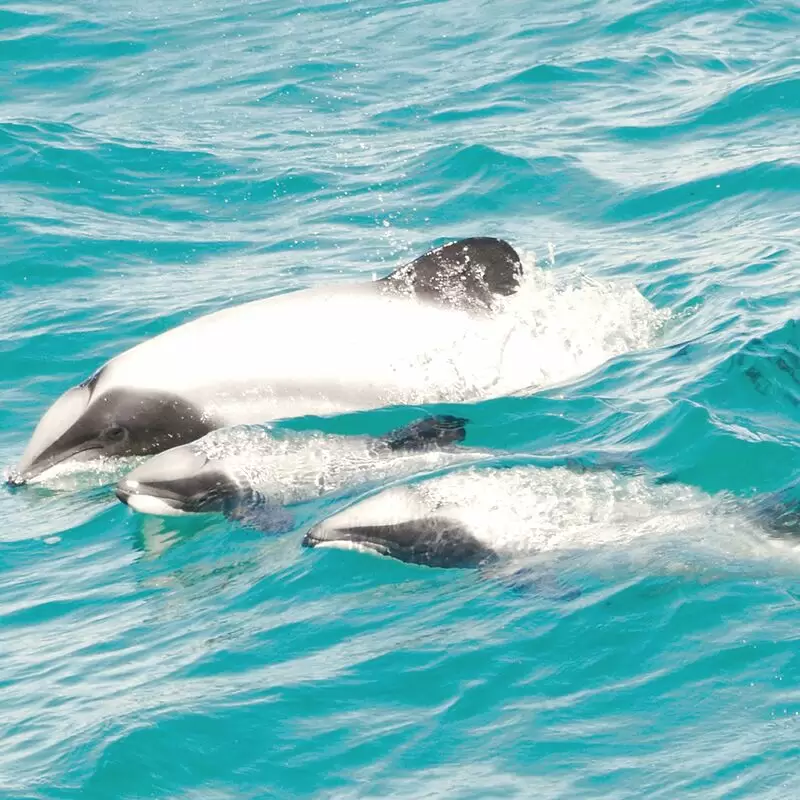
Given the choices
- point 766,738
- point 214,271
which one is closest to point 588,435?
point 766,738

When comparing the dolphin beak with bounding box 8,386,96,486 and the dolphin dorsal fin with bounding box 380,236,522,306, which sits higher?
the dolphin dorsal fin with bounding box 380,236,522,306

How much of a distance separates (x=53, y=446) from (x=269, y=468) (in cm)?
232

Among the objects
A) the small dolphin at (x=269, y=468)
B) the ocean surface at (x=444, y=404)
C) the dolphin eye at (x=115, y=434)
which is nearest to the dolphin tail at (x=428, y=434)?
the small dolphin at (x=269, y=468)

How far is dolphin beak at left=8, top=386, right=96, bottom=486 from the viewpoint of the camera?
13.0 m

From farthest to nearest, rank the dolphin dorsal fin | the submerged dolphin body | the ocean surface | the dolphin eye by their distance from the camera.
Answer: the dolphin dorsal fin, the dolphin eye, the submerged dolphin body, the ocean surface

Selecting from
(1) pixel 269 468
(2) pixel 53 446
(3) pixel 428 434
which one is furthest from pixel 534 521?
(2) pixel 53 446

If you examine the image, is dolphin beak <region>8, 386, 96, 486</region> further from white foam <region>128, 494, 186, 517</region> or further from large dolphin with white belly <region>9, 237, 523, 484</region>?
white foam <region>128, 494, 186, 517</region>

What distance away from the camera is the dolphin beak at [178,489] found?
37.7ft

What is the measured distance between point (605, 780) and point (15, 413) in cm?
880

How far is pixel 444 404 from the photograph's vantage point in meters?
12.8

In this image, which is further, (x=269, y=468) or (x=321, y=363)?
(x=321, y=363)

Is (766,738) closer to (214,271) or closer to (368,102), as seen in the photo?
(214,271)

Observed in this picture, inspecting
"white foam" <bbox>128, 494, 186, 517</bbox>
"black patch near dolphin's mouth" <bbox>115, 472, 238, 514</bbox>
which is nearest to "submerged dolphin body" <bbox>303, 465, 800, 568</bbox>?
"black patch near dolphin's mouth" <bbox>115, 472, 238, 514</bbox>

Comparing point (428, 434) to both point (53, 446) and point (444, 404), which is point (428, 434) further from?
point (53, 446)
